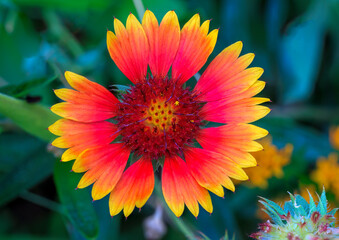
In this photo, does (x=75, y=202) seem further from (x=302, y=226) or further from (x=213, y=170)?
(x=302, y=226)

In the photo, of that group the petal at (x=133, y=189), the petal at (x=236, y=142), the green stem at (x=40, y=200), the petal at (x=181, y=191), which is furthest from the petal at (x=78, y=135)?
the green stem at (x=40, y=200)

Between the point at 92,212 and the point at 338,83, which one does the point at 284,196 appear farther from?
the point at 92,212

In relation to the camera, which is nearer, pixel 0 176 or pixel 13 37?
pixel 0 176

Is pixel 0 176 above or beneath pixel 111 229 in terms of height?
above

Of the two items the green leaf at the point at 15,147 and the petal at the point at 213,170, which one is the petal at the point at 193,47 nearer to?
the petal at the point at 213,170

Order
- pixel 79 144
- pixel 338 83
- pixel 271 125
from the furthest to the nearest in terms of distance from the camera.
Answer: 1. pixel 338 83
2. pixel 271 125
3. pixel 79 144

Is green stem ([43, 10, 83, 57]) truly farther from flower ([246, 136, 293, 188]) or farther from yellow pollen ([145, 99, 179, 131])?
flower ([246, 136, 293, 188])

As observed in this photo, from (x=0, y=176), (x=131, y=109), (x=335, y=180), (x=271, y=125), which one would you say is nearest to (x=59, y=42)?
(x=0, y=176)

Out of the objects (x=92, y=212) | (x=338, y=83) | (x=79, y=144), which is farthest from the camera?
(x=338, y=83)
